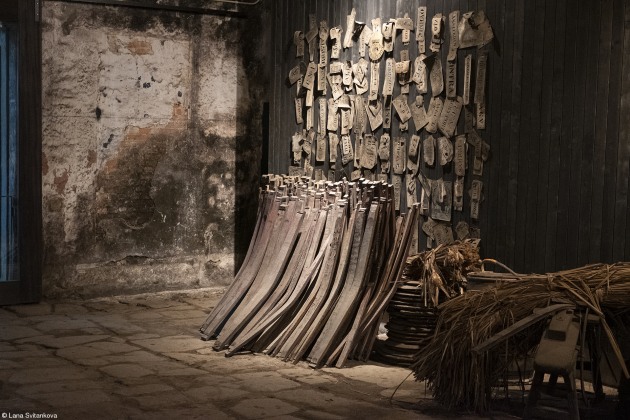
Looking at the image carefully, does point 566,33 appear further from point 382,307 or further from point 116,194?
point 116,194

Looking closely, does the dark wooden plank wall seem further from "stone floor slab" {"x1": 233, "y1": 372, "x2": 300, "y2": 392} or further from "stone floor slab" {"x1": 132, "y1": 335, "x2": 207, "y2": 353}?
"stone floor slab" {"x1": 132, "y1": 335, "x2": 207, "y2": 353}

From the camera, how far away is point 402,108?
797 centimetres

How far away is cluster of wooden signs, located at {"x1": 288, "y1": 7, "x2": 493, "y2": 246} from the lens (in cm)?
733

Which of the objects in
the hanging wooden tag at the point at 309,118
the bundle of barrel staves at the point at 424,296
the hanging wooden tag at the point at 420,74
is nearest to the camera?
the bundle of barrel staves at the point at 424,296

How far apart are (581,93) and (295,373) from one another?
2.88 meters

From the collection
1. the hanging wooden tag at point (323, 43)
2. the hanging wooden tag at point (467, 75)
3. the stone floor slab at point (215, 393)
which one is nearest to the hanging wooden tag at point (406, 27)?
the hanging wooden tag at point (467, 75)

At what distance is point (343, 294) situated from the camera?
6930mm

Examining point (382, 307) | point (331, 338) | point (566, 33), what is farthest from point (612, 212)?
point (331, 338)

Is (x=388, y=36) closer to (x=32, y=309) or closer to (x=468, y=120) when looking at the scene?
(x=468, y=120)

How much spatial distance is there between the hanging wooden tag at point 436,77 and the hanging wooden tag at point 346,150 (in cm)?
126

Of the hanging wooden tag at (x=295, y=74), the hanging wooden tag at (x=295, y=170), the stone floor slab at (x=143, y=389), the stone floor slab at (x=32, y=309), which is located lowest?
the stone floor slab at (x=143, y=389)

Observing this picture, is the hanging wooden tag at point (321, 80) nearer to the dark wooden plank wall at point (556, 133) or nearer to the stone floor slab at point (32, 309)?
the dark wooden plank wall at point (556, 133)

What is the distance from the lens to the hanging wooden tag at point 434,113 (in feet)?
24.9

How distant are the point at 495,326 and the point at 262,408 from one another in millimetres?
1506
